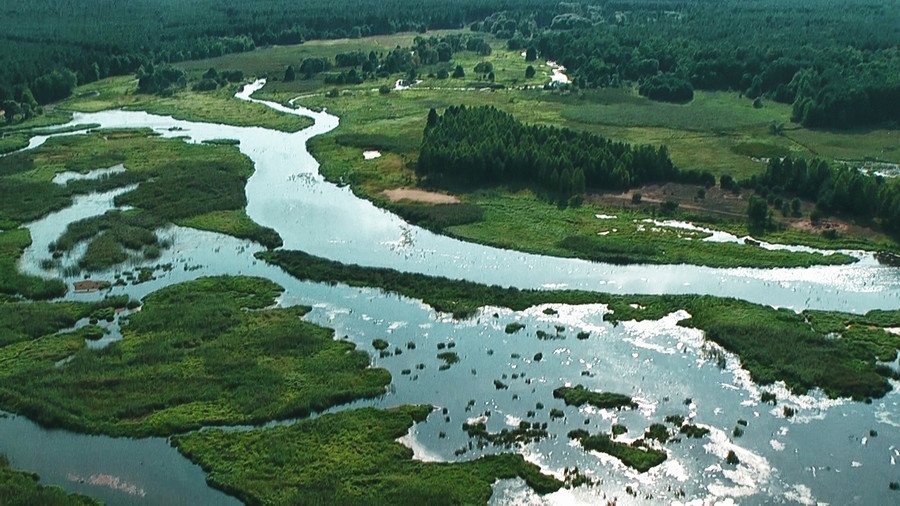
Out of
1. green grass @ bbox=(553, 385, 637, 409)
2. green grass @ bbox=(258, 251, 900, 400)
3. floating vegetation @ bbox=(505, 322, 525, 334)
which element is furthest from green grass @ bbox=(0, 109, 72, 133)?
green grass @ bbox=(553, 385, 637, 409)

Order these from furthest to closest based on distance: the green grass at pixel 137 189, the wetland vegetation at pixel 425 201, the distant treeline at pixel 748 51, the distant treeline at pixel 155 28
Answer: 1. the distant treeline at pixel 155 28
2. the distant treeline at pixel 748 51
3. the green grass at pixel 137 189
4. the wetland vegetation at pixel 425 201

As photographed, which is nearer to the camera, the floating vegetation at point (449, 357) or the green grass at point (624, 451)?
the green grass at point (624, 451)

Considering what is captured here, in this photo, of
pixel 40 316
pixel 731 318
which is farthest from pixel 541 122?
pixel 40 316

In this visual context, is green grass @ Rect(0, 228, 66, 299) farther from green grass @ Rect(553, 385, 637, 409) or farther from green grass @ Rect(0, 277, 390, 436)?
green grass @ Rect(553, 385, 637, 409)

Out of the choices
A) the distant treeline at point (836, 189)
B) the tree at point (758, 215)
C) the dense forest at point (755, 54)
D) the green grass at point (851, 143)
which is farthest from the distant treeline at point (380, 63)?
the tree at point (758, 215)

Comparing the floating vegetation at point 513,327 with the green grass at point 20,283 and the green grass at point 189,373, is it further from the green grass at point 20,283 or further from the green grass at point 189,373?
the green grass at point 20,283
